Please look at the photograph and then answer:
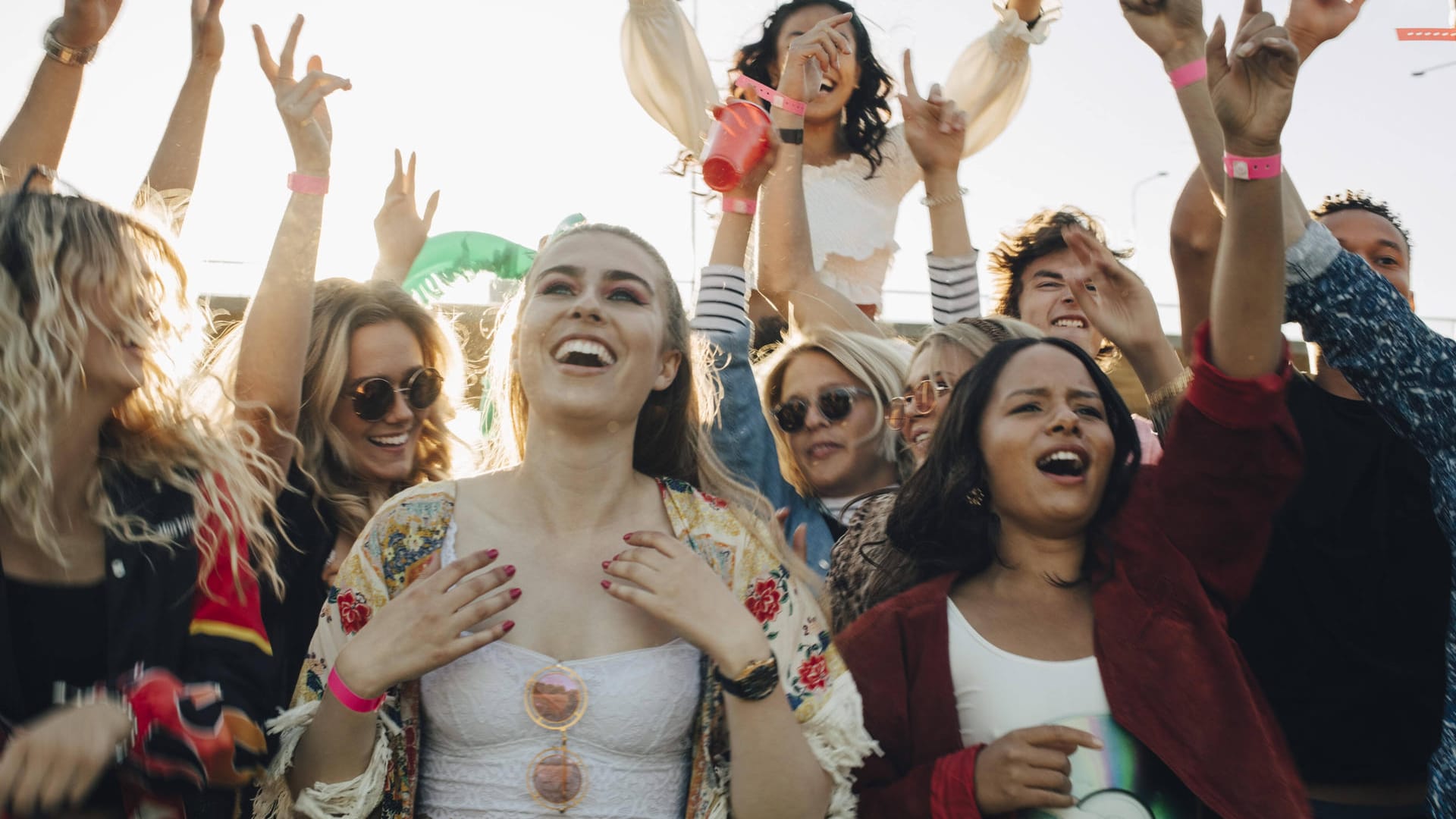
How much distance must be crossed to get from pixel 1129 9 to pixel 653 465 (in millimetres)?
1352

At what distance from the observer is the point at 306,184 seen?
262 cm

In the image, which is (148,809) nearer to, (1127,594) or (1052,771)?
(1052,771)

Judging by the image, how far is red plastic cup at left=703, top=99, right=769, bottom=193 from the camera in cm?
315

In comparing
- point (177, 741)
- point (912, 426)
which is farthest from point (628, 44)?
point (177, 741)

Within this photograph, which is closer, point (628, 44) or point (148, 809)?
point (148, 809)

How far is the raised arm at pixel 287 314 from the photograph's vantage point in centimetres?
250

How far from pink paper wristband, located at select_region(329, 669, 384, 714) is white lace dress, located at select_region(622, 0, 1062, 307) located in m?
2.43

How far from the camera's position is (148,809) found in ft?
5.87

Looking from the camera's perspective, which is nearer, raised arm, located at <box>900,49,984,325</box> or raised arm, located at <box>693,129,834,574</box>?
raised arm, located at <box>693,129,834,574</box>

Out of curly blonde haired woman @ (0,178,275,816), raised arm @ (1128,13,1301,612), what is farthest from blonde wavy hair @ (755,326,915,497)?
curly blonde haired woman @ (0,178,275,816)

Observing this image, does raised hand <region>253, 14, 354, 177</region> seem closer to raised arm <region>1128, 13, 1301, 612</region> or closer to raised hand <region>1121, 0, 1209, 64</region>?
raised hand <region>1121, 0, 1209, 64</region>

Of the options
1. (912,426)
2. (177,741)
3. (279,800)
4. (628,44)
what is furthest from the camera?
(628,44)

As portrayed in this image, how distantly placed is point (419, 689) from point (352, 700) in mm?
158

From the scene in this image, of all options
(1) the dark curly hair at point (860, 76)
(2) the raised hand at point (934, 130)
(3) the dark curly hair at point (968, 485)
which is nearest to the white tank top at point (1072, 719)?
(3) the dark curly hair at point (968, 485)
